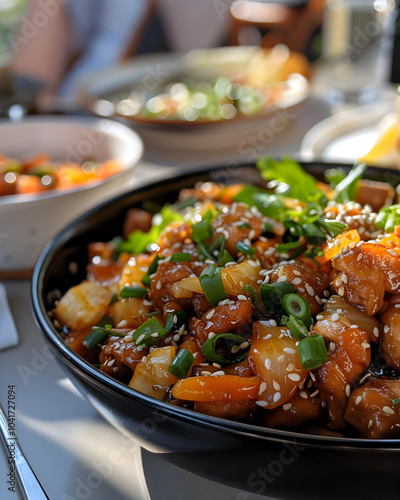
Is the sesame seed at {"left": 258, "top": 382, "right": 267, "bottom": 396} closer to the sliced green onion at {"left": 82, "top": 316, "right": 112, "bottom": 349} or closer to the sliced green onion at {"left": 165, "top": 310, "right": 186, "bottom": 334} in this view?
the sliced green onion at {"left": 165, "top": 310, "right": 186, "bottom": 334}

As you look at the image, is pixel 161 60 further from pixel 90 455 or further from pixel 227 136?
pixel 90 455

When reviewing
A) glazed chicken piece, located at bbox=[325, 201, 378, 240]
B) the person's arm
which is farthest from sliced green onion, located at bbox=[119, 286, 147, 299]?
the person's arm

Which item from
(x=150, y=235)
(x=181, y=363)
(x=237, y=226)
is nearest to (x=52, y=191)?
(x=150, y=235)

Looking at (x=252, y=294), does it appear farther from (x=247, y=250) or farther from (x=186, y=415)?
(x=186, y=415)

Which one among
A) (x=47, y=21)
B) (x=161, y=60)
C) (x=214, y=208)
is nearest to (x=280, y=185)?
(x=214, y=208)

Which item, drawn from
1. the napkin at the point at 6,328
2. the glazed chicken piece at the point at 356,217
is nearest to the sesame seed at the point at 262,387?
the glazed chicken piece at the point at 356,217

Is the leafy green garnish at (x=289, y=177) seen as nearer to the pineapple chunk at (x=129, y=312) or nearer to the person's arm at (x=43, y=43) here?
the pineapple chunk at (x=129, y=312)
